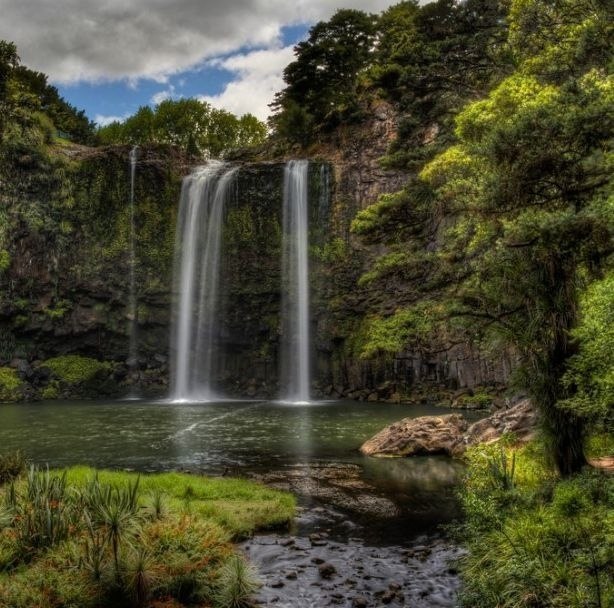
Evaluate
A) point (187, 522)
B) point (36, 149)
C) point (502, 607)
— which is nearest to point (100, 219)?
point (36, 149)

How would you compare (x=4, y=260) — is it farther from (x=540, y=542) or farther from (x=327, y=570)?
(x=540, y=542)

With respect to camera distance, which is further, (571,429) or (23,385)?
(23,385)

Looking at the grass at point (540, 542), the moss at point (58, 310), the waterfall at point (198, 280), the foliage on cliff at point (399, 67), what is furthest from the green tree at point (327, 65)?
the grass at point (540, 542)

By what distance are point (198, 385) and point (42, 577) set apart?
3683 cm

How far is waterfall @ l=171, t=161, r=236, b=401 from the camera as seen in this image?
4400 cm

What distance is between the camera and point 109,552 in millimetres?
7477

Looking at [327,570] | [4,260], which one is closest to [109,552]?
[327,570]

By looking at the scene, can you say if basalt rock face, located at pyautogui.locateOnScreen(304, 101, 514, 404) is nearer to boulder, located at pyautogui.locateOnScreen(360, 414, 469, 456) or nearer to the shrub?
boulder, located at pyautogui.locateOnScreen(360, 414, 469, 456)

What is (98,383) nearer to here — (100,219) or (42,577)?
(100,219)

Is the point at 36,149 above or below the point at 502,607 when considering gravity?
above

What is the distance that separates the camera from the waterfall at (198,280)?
144ft

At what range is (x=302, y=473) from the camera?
50.4ft

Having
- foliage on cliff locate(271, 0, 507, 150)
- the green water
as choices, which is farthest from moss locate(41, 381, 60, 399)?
foliage on cliff locate(271, 0, 507, 150)

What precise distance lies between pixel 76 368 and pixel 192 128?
40.2 meters
